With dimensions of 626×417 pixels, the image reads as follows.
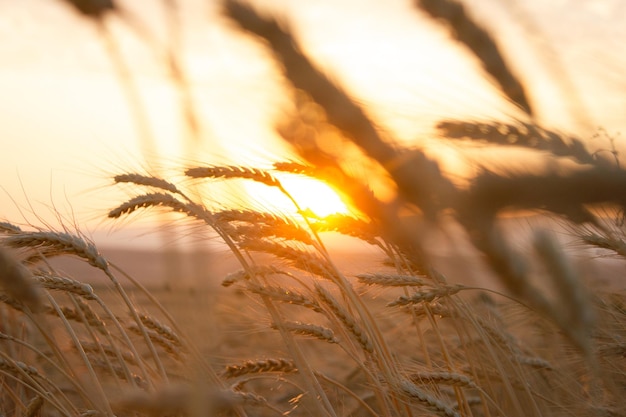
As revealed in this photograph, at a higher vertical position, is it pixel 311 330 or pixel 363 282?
pixel 363 282

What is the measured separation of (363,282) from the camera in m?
1.77

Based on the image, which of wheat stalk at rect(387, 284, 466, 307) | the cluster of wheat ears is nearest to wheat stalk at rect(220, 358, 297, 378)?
the cluster of wheat ears

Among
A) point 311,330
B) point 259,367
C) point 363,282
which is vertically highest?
point 363,282

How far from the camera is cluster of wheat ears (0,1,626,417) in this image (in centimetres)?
117

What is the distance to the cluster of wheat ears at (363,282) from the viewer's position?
117 centimetres

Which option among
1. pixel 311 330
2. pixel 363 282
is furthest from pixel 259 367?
pixel 363 282

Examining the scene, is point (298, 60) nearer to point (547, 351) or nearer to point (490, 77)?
point (490, 77)

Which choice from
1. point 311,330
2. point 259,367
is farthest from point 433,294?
Result: point 259,367

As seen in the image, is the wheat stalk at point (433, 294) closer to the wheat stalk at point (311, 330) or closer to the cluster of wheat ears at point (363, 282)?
the cluster of wheat ears at point (363, 282)

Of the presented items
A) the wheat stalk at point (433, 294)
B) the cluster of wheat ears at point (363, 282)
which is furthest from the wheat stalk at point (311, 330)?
the wheat stalk at point (433, 294)

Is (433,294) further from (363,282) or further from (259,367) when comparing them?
(259,367)

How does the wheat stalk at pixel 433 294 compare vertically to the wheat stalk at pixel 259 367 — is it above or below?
above

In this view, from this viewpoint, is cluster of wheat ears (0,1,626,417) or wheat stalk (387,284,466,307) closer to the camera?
cluster of wheat ears (0,1,626,417)

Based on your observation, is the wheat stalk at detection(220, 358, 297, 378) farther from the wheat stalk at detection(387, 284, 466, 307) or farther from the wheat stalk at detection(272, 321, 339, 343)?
the wheat stalk at detection(387, 284, 466, 307)
